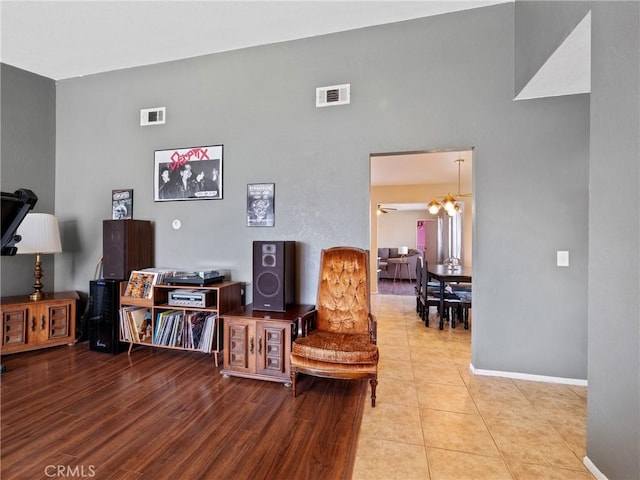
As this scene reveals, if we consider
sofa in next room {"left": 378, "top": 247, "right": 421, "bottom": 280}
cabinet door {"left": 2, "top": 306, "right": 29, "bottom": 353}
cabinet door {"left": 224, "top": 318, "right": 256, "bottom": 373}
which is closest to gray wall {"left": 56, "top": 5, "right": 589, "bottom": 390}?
cabinet door {"left": 224, "top": 318, "right": 256, "bottom": 373}

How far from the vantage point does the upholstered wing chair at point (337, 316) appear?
222cm

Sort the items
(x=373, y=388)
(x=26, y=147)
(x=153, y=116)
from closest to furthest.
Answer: (x=373, y=388) < (x=153, y=116) < (x=26, y=147)

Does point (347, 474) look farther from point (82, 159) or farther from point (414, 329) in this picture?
point (82, 159)

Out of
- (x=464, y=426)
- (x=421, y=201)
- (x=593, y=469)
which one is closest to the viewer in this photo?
(x=593, y=469)

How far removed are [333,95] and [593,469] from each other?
327 centimetres

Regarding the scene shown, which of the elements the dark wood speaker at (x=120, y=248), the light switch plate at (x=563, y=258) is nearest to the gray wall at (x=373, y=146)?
the light switch plate at (x=563, y=258)

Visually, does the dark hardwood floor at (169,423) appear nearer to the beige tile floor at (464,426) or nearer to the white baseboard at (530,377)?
the beige tile floor at (464,426)

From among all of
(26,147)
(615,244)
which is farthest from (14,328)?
(615,244)

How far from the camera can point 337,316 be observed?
2.67m

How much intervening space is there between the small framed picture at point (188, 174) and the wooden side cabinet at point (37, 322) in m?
1.60

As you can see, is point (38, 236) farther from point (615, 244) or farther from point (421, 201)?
point (421, 201)

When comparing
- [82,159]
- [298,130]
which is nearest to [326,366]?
[298,130]

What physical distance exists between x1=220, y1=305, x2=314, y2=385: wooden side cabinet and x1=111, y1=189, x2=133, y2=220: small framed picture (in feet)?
6.70

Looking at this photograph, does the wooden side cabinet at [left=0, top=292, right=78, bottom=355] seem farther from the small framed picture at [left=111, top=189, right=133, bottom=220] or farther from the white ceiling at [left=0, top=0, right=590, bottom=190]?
the white ceiling at [left=0, top=0, right=590, bottom=190]
